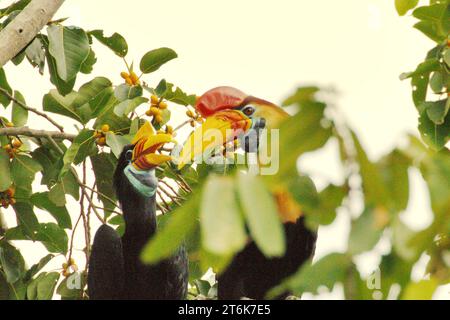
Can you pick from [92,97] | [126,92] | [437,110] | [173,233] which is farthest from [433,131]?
[173,233]

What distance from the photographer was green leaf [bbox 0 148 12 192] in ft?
7.45

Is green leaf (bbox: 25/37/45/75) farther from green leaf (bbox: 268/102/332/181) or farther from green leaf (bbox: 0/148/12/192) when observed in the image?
green leaf (bbox: 268/102/332/181)

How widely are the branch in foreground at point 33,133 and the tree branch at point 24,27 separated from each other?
0.28 metres

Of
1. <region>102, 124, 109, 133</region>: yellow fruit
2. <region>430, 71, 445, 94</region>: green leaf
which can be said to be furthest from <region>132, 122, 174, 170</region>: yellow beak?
<region>430, 71, 445, 94</region>: green leaf

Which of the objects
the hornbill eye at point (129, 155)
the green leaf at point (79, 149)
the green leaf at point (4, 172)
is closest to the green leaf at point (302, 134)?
the hornbill eye at point (129, 155)

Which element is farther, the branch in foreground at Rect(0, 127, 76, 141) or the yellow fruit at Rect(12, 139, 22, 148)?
the yellow fruit at Rect(12, 139, 22, 148)

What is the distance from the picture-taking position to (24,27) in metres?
2.01

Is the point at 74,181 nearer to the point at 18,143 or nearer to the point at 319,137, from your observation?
the point at 18,143

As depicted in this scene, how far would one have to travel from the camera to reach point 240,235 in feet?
2.57

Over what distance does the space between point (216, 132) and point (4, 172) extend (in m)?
0.72

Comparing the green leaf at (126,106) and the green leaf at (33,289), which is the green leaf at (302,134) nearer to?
the green leaf at (126,106)

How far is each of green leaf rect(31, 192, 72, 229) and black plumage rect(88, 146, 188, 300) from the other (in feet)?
1.50

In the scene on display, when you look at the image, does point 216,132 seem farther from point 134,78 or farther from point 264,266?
point 134,78

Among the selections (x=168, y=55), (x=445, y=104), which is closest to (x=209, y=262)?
(x=445, y=104)
